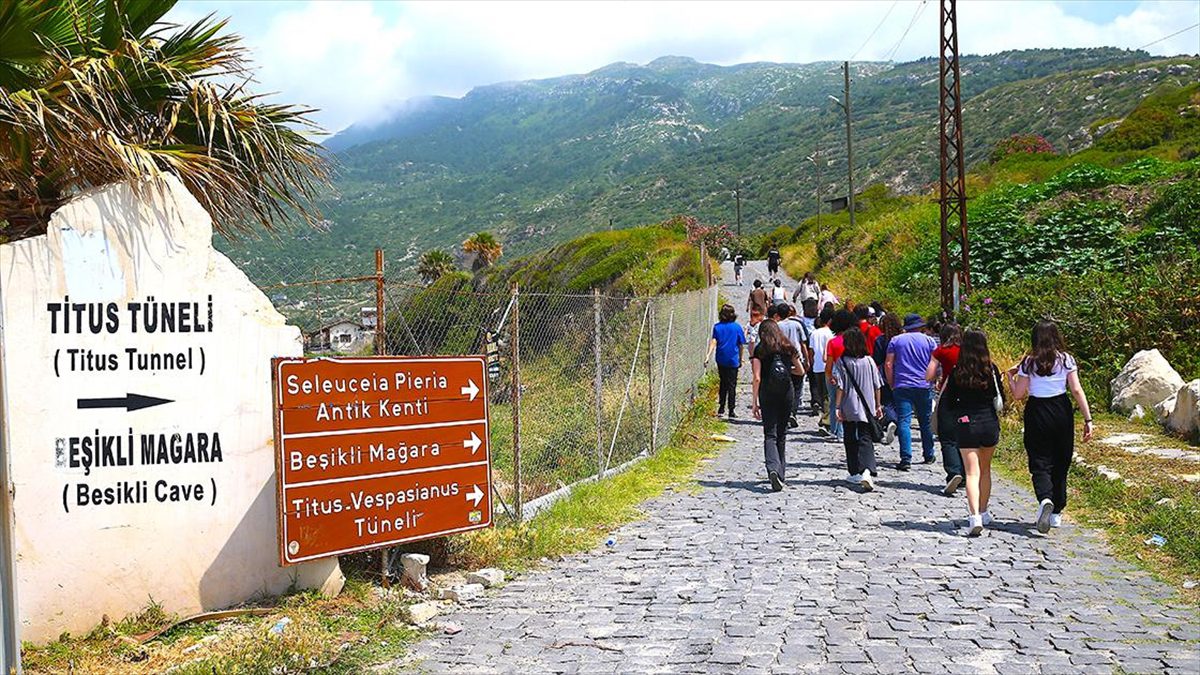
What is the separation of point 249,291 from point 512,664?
300cm

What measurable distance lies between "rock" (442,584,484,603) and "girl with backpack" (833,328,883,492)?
16.4 feet

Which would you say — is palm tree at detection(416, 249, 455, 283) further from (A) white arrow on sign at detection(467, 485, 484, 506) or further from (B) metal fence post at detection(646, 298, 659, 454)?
(A) white arrow on sign at detection(467, 485, 484, 506)

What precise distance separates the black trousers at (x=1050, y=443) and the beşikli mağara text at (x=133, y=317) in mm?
6397

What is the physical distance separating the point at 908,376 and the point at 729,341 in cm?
414

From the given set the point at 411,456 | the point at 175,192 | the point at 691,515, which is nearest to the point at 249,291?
the point at 175,192

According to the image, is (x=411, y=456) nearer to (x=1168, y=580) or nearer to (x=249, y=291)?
(x=249, y=291)

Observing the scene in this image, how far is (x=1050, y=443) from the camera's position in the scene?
852cm

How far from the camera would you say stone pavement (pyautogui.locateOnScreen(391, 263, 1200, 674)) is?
558cm

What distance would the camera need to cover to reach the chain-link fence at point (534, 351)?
821cm

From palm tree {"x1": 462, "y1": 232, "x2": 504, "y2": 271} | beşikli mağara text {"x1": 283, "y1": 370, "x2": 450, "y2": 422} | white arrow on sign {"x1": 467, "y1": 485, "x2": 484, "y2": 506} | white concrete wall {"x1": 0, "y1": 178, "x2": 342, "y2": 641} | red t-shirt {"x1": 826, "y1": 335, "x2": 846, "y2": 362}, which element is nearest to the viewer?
white concrete wall {"x1": 0, "y1": 178, "x2": 342, "y2": 641}

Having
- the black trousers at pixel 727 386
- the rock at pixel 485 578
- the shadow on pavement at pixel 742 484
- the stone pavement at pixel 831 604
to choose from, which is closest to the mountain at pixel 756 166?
the black trousers at pixel 727 386

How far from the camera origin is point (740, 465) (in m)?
12.9

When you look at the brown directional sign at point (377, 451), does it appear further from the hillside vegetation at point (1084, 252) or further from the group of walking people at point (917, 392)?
the hillside vegetation at point (1084, 252)

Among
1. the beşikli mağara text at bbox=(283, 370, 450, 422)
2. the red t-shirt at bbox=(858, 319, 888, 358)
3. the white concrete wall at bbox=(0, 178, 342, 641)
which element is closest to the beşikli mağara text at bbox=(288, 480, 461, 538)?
the white concrete wall at bbox=(0, 178, 342, 641)
